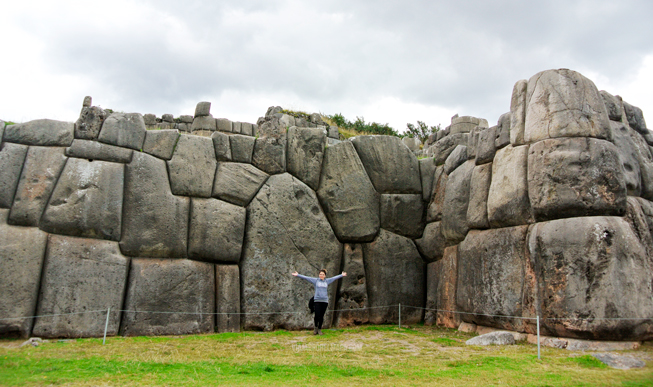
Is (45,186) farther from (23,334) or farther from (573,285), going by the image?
(573,285)

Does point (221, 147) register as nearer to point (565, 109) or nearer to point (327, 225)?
point (327, 225)

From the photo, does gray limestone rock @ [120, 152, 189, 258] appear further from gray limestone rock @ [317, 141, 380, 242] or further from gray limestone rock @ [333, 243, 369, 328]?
gray limestone rock @ [333, 243, 369, 328]

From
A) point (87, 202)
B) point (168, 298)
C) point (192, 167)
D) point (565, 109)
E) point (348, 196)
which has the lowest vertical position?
point (168, 298)

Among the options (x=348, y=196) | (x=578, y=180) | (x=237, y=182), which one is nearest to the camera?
(x=578, y=180)

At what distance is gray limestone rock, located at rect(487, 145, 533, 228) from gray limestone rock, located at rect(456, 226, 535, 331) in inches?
7.1

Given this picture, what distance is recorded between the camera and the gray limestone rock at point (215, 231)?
30.7 ft

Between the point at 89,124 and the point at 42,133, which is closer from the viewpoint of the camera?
the point at 42,133

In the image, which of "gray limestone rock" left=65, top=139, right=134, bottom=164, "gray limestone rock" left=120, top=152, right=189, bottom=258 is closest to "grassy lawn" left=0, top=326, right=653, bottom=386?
"gray limestone rock" left=120, top=152, right=189, bottom=258

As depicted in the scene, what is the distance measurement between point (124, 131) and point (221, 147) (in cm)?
189

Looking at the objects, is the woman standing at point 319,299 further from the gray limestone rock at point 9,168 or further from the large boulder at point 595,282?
the gray limestone rock at point 9,168

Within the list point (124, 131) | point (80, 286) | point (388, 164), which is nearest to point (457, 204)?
point (388, 164)

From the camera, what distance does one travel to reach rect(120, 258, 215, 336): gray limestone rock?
866 cm

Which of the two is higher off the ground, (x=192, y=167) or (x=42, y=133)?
(x=42, y=133)

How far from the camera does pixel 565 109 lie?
813 cm
